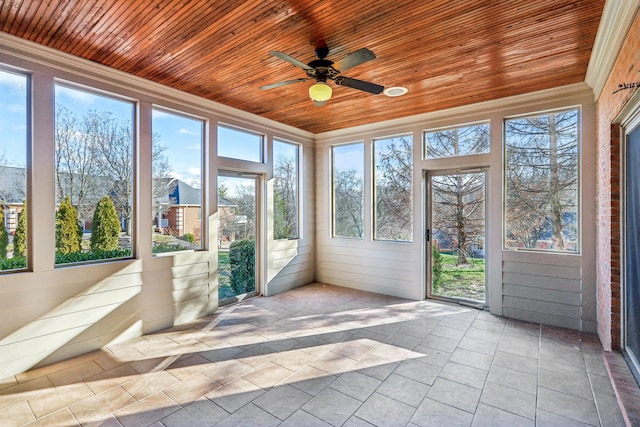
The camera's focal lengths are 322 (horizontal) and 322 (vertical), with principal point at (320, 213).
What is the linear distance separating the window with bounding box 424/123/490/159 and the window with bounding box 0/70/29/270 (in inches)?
189

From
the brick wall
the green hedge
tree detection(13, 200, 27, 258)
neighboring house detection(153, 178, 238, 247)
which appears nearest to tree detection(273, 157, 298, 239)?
the green hedge

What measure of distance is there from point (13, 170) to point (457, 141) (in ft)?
16.8

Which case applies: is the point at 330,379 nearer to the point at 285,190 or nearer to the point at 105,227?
the point at 105,227

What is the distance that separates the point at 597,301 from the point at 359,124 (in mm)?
3944

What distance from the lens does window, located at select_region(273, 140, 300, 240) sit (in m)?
5.50

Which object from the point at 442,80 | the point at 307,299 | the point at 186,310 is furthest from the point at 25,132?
the point at 442,80

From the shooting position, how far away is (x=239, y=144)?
4.91 meters

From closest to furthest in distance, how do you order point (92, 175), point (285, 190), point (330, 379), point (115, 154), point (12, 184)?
1. point (330, 379)
2. point (12, 184)
3. point (92, 175)
4. point (115, 154)
5. point (285, 190)

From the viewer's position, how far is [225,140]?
4691 millimetres

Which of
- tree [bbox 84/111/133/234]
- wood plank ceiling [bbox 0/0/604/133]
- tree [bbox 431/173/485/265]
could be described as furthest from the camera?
tree [bbox 431/173/485/265]

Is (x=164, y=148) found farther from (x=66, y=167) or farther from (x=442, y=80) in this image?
(x=442, y=80)

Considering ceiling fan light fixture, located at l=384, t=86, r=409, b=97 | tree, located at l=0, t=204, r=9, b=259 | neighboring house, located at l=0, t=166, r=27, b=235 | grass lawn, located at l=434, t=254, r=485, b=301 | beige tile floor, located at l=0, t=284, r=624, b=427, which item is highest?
ceiling fan light fixture, located at l=384, t=86, r=409, b=97

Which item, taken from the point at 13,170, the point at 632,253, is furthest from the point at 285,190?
the point at 632,253

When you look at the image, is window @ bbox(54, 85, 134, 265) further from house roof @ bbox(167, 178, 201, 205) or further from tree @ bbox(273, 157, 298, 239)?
tree @ bbox(273, 157, 298, 239)
